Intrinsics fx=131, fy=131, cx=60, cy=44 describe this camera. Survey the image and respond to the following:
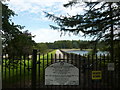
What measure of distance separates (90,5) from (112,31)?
1.85 m

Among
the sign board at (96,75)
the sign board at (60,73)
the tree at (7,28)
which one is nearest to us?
the sign board at (60,73)

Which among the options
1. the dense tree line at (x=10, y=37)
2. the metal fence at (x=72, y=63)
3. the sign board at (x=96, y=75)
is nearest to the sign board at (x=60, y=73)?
the metal fence at (x=72, y=63)

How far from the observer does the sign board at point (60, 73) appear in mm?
4629

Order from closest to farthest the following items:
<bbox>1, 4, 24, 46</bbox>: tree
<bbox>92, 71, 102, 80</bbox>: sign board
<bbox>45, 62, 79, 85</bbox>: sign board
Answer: <bbox>45, 62, 79, 85</bbox>: sign board
<bbox>92, 71, 102, 80</bbox>: sign board
<bbox>1, 4, 24, 46</bbox>: tree

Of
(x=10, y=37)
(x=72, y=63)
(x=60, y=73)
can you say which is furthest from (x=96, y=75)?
(x=10, y=37)

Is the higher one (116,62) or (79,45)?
(79,45)

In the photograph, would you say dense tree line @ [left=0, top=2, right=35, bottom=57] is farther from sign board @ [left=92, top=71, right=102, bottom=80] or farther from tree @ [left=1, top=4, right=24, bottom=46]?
sign board @ [left=92, top=71, right=102, bottom=80]

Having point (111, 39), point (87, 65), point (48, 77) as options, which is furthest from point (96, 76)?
point (111, 39)

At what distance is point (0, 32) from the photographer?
19.1 feet

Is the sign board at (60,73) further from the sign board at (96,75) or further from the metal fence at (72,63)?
the sign board at (96,75)

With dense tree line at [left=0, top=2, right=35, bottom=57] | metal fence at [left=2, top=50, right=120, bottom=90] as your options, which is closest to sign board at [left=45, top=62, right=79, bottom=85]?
metal fence at [left=2, top=50, right=120, bottom=90]

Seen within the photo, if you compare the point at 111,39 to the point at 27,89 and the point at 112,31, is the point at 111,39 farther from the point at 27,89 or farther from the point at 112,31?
the point at 27,89

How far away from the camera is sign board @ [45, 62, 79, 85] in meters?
4.63

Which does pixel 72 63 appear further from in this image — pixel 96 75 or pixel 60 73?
pixel 96 75
